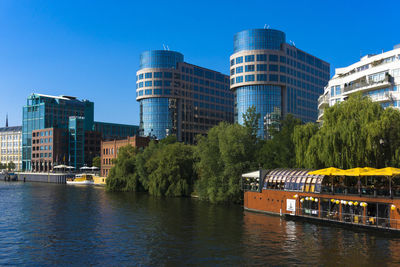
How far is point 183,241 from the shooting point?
43.2 meters

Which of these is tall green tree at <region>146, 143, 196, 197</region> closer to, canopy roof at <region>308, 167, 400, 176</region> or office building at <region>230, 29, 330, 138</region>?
canopy roof at <region>308, 167, 400, 176</region>

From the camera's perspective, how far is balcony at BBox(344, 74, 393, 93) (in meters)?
76.9

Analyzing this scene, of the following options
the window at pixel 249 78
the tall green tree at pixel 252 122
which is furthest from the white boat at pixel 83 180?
the tall green tree at pixel 252 122

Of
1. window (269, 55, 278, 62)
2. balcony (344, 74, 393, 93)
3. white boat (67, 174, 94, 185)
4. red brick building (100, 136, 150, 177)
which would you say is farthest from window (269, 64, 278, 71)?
white boat (67, 174, 94, 185)

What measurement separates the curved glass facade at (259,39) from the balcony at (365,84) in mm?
77999

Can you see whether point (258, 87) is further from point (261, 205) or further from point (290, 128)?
point (261, 205)

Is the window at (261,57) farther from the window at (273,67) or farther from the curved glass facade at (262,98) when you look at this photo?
the curved glass facade at (262,98)

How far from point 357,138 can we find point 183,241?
2691 cm

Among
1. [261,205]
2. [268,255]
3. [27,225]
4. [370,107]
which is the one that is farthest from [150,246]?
[370,107]

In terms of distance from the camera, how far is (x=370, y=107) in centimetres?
5619

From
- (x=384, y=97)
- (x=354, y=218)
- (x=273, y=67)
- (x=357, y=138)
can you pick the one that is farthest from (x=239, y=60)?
(x=354, y=218)

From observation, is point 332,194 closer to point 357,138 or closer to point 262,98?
point 357,138

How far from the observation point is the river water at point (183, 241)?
3559cm

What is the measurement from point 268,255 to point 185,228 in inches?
634
